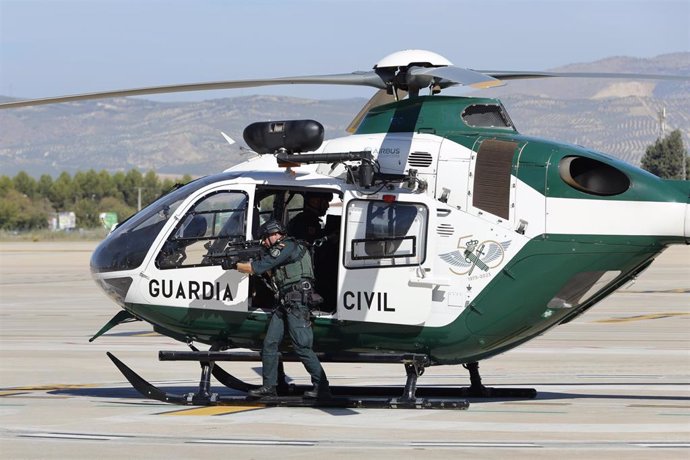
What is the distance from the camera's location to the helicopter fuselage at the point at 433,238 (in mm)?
11633

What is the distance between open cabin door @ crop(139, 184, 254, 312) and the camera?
40.6 feet

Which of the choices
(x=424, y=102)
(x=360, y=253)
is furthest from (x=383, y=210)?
(x=424, y=102)

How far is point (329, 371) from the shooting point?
15836mm

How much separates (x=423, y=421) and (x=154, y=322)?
3.39 meters

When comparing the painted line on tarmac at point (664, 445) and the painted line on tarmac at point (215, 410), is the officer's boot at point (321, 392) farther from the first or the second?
the painted line on tarmac at point (664, 445)

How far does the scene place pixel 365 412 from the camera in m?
11.8

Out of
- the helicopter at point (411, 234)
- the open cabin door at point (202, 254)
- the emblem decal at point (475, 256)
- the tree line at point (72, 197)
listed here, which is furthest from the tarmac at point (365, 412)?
the tree line at point (72, 197)

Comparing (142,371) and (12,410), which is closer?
(12,410)

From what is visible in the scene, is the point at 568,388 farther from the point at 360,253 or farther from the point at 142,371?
the point at 142,371

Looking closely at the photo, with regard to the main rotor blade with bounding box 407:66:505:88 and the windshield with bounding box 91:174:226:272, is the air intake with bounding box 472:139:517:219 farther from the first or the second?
the windshield with bounding box 91:174:226:272

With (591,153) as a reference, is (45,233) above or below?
below

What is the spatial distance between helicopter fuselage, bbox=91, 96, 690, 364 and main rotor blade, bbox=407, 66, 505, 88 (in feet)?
1.41

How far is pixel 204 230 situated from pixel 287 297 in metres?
1.38

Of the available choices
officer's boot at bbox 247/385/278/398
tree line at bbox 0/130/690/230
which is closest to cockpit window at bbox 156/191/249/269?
officer's boot at bbox 247/385/278/398
